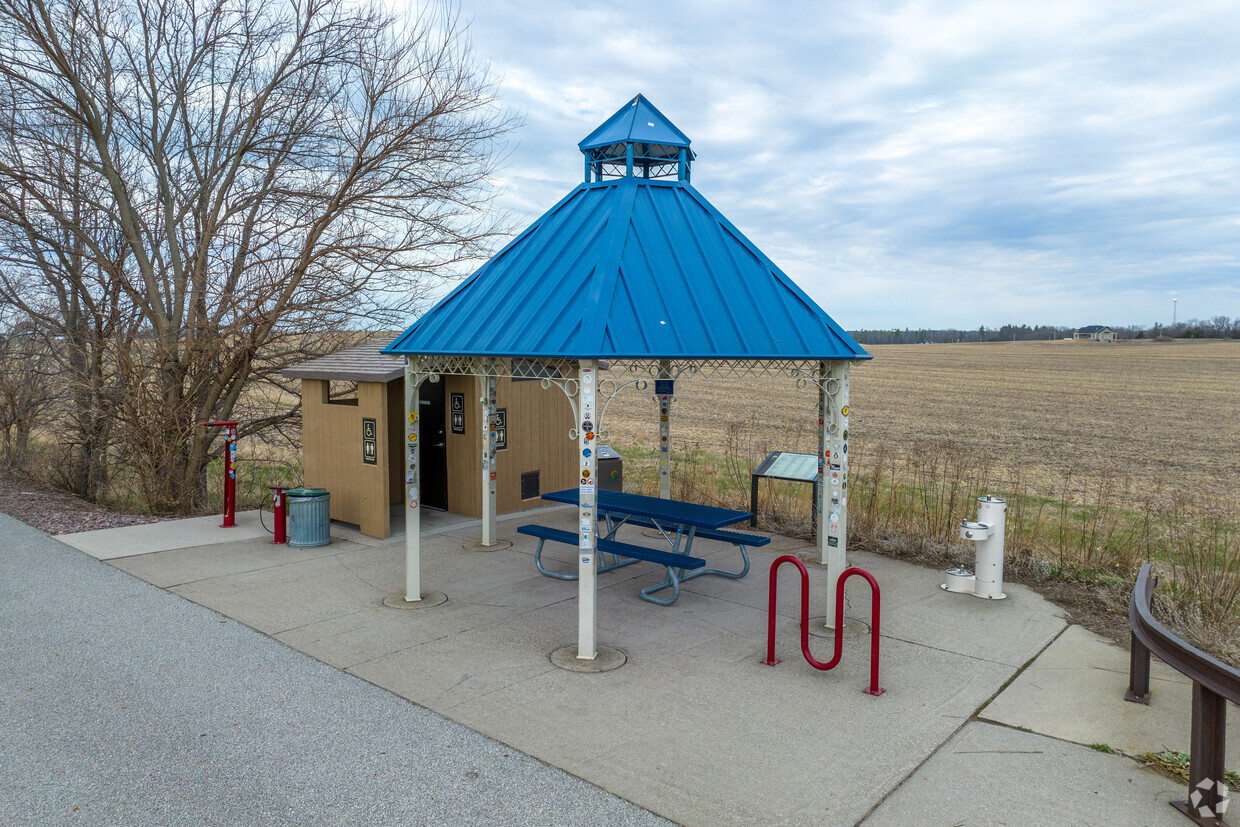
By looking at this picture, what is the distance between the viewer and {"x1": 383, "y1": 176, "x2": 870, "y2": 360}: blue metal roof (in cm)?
650

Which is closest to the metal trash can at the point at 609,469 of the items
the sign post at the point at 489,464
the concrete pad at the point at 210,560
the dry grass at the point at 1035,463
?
the dry grass at the point at 1035,463

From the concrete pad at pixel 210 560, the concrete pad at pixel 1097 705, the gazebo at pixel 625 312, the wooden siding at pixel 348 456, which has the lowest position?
the concrete pad at pixel 1097 705

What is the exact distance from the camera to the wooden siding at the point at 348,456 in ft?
33.8

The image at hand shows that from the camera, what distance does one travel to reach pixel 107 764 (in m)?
4.69

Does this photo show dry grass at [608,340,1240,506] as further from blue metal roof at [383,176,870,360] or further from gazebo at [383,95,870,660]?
blue metal roof at [383,176,870,360]

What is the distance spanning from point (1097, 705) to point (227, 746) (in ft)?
19.3

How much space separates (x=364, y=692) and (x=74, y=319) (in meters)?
12.1

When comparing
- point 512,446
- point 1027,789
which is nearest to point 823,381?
point 1027,789

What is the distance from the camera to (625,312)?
21.5ft

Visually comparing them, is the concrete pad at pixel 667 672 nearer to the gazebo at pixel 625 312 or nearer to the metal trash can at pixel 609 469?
the gazebo at pixel 625 312

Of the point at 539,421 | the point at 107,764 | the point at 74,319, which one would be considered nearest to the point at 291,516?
the point at 539,421

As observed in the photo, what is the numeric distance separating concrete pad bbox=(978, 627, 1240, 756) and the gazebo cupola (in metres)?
5.69

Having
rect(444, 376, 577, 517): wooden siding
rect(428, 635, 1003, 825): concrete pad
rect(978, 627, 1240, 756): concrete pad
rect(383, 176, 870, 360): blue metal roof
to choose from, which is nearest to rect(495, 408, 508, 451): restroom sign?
rect(444, 376, 577, 517): wooden siding

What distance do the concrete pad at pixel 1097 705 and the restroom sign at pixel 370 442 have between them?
758cm
